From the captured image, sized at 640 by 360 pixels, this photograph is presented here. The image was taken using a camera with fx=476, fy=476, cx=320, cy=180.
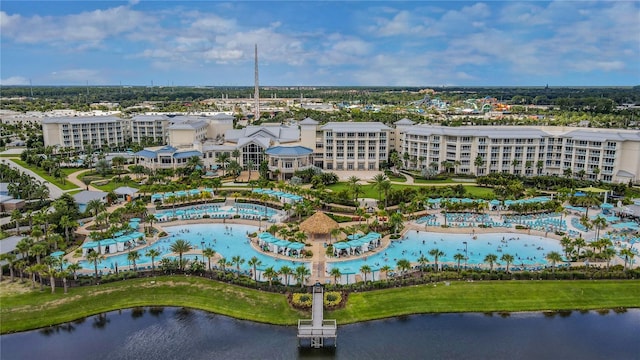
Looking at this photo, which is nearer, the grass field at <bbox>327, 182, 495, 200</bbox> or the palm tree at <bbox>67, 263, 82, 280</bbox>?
the palm tree at <bbox>67, 263, 82, 280</bbox>

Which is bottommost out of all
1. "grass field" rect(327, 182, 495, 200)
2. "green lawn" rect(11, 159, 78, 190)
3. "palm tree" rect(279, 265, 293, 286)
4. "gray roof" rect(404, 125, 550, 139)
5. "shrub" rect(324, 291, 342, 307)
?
"shrub" rect(324, 291, 342, 307)

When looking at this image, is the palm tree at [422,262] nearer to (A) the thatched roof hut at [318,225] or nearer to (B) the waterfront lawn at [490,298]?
(B) the waterfront lawn at [490,298]

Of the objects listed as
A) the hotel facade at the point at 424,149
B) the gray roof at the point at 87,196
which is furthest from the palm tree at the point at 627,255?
the gray roof at the point at 87,196

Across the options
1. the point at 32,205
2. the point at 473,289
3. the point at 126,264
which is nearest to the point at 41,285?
the point at 126,264

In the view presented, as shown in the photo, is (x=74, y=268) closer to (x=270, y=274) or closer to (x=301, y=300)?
(x=270, y=274)

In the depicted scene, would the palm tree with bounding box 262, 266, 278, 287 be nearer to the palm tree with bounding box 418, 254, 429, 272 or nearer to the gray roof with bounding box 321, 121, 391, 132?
the palm tree with bounding box 418, 254, 429, 272

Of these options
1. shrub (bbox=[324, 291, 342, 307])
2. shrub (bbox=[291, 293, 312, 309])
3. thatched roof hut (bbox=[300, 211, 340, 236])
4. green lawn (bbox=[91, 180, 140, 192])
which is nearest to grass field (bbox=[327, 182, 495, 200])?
thatched roof hut (bbox=[300, 211, 340, 236])

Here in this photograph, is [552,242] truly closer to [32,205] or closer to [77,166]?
[32,205]

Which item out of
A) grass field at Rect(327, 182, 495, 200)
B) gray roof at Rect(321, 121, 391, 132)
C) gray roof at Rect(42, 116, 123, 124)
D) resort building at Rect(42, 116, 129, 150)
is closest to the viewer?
grass field at Rect(327, 182, 495, 200)
